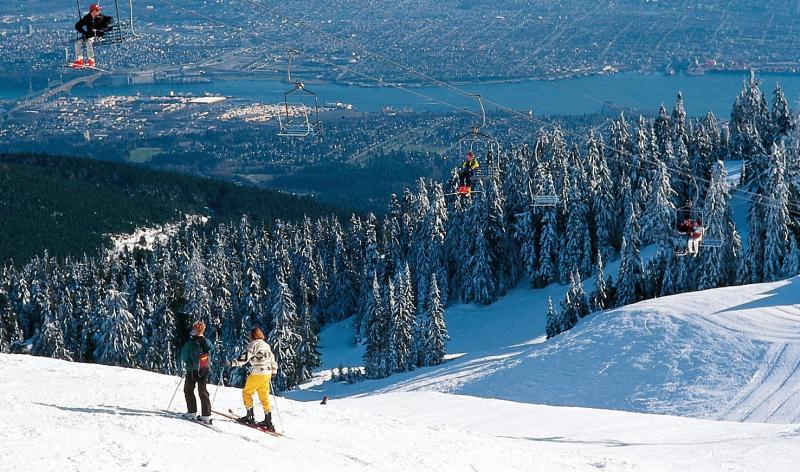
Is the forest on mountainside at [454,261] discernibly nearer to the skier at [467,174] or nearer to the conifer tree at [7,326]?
the conifer tree at [7,326]

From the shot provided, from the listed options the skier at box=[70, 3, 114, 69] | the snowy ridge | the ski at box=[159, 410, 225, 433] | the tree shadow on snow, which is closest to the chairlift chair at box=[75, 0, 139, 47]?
the skier at box=[70, 3, 114, 69]

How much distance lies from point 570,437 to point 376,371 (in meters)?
35.1

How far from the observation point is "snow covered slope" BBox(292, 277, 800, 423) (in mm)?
34094

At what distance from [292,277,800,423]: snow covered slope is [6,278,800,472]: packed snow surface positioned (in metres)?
0.08

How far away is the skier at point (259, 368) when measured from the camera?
17.8m

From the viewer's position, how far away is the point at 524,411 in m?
28.7

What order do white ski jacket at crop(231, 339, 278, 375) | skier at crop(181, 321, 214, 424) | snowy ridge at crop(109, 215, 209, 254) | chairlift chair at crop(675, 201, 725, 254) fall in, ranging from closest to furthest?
skier at crop(181, 321, 214, 424) < white ski jacket at crop(231, 339, 278, 375) < chairlift chair at crop(675, 201, 725, 254) < snowy ridge at crop(109, 215, 209, 254)

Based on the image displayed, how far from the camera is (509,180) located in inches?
3091

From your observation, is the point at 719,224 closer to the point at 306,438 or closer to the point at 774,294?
the point at 774,294

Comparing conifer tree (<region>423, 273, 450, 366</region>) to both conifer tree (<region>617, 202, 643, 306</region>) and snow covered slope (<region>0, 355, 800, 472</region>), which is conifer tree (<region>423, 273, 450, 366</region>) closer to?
conifer tree (<region>617, 202, 643, 306</region>)

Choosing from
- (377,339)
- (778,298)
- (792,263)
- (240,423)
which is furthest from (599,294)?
(240,423)

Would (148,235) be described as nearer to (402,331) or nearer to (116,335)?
(116,335)

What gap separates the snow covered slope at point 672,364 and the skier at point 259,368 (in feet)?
59.6

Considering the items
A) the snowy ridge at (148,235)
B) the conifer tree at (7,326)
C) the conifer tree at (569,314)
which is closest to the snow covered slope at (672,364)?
the conifer tree at (569,314)
